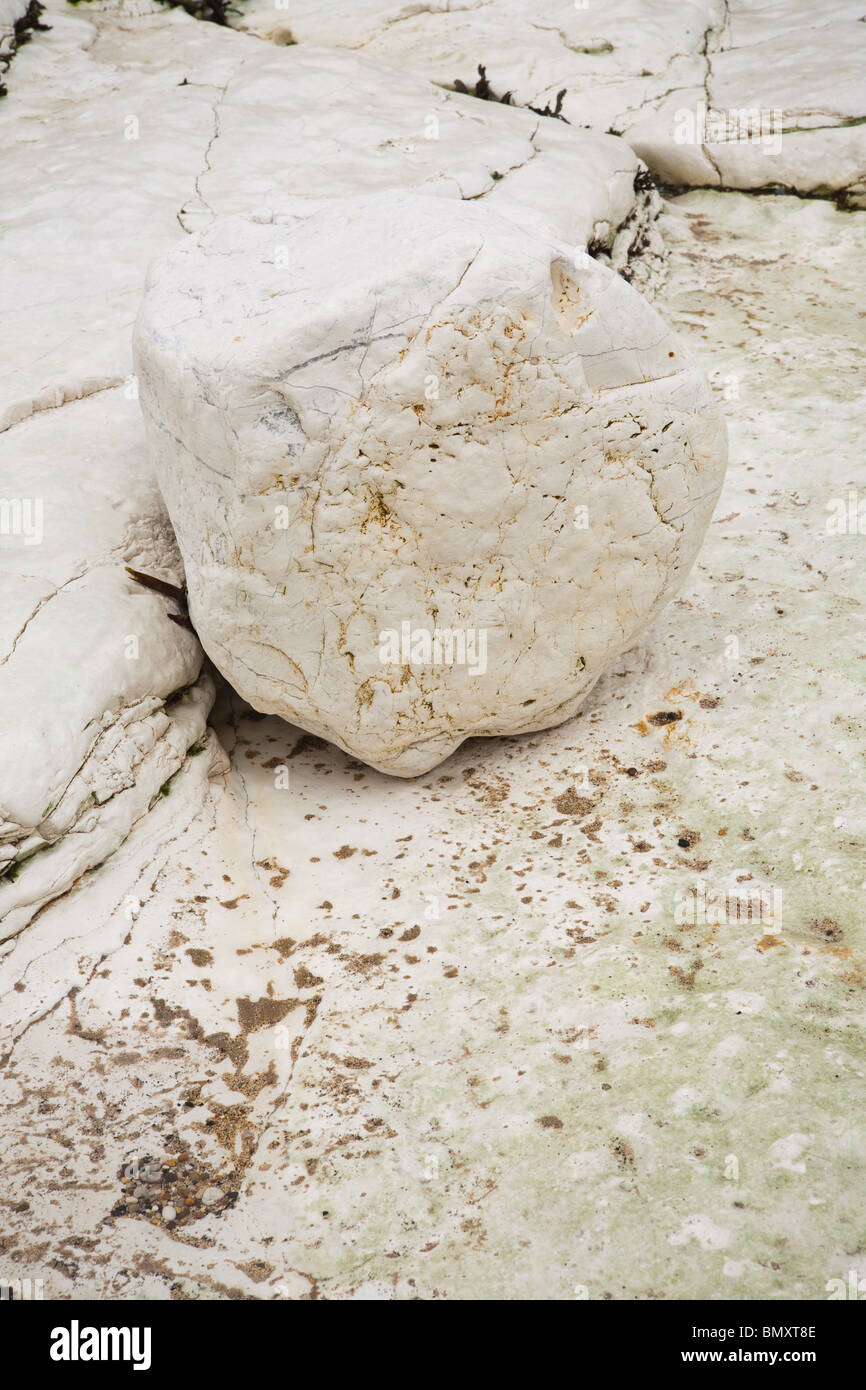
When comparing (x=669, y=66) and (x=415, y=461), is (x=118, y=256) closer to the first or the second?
(x=415, y=461)

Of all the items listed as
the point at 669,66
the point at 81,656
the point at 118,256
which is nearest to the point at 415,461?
the point at 81,656

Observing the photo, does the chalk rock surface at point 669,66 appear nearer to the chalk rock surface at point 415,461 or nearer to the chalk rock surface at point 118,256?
the chalk rock surface at point 118,256

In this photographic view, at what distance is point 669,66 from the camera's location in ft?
19.5

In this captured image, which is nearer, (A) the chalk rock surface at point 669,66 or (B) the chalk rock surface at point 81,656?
(B) the chalk rock surface at point 81,656

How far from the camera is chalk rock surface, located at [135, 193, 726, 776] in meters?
2.39

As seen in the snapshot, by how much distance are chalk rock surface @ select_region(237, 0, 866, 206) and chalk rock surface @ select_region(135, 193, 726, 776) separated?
3.63 meters

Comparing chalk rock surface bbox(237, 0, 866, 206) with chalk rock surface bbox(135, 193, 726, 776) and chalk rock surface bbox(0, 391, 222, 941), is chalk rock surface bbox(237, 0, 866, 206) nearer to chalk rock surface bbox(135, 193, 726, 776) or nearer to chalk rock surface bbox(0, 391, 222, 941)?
chalk rock surface bbox(135, 193, 726, 776)

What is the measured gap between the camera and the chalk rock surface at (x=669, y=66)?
5617 mm

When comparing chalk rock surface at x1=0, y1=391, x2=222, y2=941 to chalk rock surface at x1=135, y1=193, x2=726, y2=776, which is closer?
chalk rock surface at x1=135, y1=193, x2=726, y2=776

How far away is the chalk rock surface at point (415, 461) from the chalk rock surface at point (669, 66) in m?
3.63

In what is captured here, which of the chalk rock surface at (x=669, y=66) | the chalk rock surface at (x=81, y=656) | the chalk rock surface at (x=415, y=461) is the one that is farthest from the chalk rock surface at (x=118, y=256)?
the chalk rock surface at (x=669, y=66)

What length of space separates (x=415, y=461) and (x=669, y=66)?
4.77 m

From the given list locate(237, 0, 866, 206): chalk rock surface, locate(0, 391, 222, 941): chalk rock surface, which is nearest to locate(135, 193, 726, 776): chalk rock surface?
locate(0, 391, 222, 941): chalk rock surface
